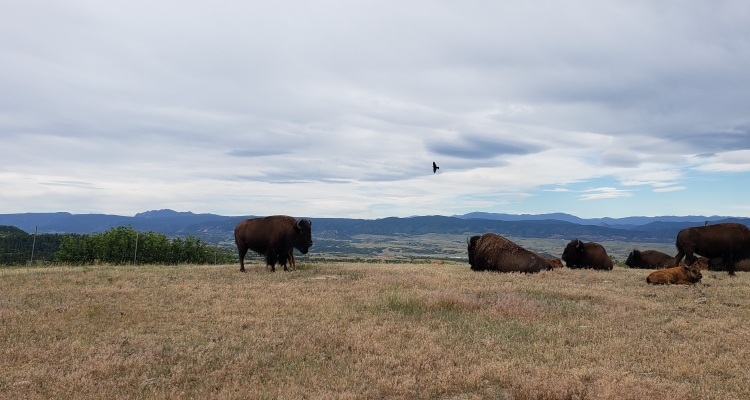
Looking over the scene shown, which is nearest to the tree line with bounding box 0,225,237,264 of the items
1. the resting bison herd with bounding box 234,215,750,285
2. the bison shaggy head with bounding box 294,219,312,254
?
the resting bison herd with bounding box 234,215,750,285

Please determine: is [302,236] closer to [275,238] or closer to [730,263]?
[275,238]

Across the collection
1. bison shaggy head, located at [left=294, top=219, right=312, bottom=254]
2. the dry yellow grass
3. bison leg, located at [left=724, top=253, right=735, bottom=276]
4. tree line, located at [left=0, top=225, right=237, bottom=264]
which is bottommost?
tree line, located at [left=0, top=225, right=237, bottom=264]

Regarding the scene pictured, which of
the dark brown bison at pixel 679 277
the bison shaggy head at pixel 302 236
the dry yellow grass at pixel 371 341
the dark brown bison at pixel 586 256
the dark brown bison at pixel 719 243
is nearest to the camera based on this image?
the dry yellow grass at pixel 371 341

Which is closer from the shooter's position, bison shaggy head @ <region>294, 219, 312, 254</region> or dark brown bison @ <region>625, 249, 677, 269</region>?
bison shaggy head @ <region>294, 219, 312, 254</region>

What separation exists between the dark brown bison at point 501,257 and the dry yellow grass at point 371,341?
5.00m

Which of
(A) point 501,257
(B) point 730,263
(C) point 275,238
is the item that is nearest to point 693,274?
(B) point 730,263

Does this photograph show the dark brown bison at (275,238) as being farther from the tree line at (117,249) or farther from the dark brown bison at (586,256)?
the tree line at (117,249)

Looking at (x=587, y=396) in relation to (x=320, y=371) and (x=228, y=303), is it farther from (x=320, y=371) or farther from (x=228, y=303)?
(x=228, y=303)

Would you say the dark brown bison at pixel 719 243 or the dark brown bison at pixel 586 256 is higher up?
the dark brown bison at pixel 719 243

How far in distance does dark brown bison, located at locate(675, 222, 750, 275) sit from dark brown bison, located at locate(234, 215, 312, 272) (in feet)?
55.3

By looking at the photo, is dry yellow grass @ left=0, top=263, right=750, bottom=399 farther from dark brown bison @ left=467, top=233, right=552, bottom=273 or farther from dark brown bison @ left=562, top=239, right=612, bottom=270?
dark brown bison @ left=562, top=239, right=612, bottom=270

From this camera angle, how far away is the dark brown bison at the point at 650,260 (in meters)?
26.2

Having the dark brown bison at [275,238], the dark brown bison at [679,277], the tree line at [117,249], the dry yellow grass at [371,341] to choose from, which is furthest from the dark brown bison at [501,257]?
the tree line at [117,249]

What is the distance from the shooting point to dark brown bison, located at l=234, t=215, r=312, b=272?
64.9ft
